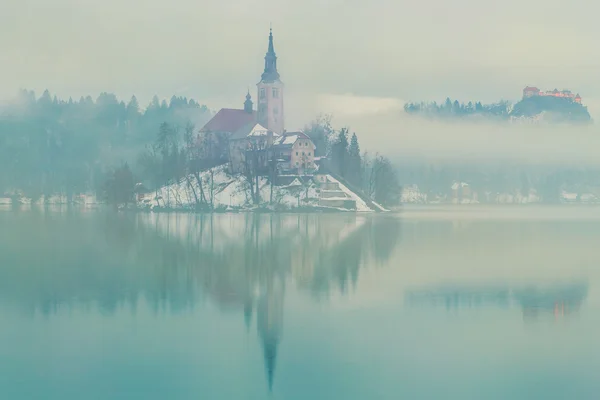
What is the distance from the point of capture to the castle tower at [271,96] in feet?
400

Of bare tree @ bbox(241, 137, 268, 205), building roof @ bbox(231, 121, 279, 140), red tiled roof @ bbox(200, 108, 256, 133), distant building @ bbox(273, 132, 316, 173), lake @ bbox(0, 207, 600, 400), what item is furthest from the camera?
red tiled roof @ bbox(200, 108, 256, 133)

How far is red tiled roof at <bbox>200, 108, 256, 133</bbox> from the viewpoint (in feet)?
423

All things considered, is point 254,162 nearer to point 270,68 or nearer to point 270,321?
point 270,68

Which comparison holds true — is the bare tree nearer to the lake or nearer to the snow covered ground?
the snow covered ground

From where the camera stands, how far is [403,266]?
3631 cm

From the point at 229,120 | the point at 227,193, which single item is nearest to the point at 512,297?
the point at 227,193

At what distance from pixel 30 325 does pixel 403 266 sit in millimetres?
19880

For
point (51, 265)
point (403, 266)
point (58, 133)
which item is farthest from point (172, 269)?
point (58, 133)

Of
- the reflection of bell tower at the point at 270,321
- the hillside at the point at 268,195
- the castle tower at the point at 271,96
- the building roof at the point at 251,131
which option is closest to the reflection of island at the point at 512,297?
the reflection of bell tower at the point at 270,321

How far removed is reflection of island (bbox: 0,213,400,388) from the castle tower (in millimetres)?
67963

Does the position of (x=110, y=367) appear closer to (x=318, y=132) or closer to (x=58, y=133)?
(x=318, y=132)

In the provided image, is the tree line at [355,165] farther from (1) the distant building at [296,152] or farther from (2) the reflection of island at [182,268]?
(2) the reflection of island at [182,268]

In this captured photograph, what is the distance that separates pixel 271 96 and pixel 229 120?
1140 centimetres

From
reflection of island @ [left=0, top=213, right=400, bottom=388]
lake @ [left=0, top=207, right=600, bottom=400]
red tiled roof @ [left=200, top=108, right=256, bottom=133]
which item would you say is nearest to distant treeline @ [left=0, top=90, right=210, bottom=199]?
red tiled roof @ [left=200, top=108, right=256, bottom=133]
